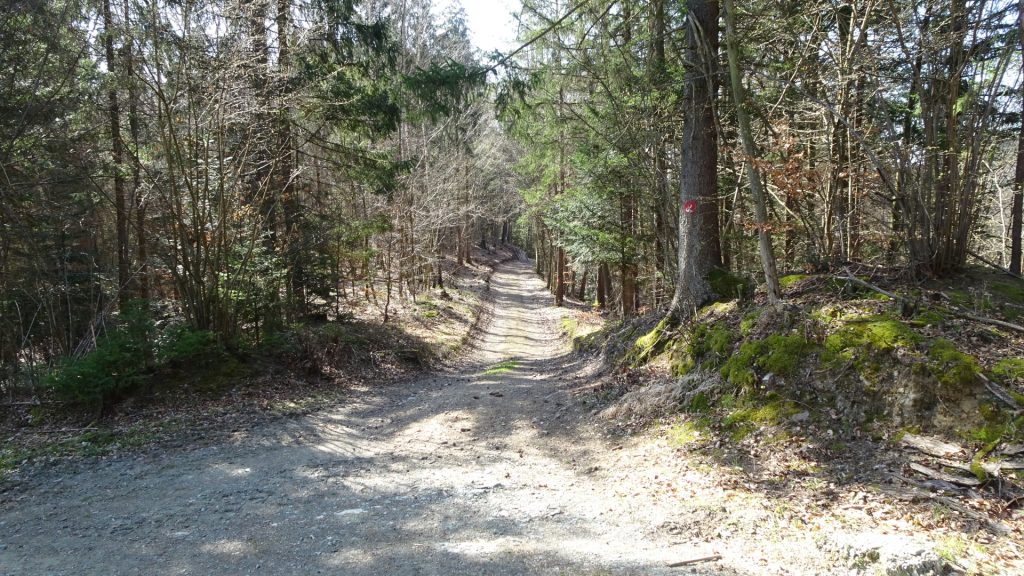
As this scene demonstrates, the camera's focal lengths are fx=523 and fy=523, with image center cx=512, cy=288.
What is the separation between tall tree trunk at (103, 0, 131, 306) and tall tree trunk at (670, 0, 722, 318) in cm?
944

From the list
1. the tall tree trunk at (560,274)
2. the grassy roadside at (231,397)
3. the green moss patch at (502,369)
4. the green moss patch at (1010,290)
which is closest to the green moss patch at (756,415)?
the green moss patch at (1010,290)

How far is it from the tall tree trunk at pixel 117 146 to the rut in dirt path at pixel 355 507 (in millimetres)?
5242

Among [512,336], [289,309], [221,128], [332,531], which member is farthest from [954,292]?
[512,336]

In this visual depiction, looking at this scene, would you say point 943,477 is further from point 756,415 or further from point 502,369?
point 502,369

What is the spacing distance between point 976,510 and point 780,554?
146 cm

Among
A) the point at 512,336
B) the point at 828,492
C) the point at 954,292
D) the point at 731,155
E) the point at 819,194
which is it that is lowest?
the point at 512,336

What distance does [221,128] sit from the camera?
920 cm

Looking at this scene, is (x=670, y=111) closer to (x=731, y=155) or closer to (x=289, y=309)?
(x=731, y=155)

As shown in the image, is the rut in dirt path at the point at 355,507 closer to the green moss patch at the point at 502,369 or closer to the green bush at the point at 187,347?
the green bush at the point at 187,347

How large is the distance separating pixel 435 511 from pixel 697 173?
22.8 ft

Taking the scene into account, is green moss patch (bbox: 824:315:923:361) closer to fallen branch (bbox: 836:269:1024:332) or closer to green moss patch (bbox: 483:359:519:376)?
fallen branch (bbox: 836:269:1024:332)

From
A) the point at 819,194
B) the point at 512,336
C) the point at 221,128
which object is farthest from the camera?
the point at 512,336

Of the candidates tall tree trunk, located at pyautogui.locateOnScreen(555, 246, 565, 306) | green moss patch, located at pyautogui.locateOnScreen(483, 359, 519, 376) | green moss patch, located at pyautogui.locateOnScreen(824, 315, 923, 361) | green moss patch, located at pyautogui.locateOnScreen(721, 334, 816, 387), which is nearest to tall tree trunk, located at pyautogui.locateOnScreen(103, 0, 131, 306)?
green moss patch, located at pyautogui.locateOnScreen(483, 359, 519, 376)

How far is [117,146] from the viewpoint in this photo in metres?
10.5
